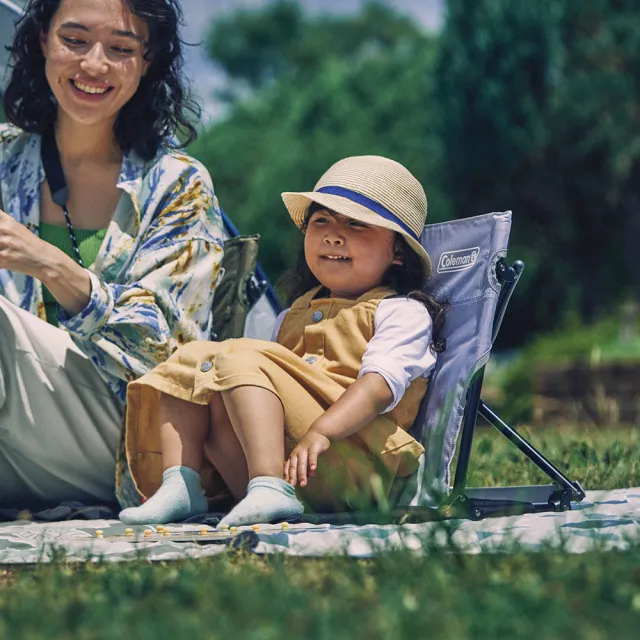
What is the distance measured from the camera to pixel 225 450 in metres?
3.27

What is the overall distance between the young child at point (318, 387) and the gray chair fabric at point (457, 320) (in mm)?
48

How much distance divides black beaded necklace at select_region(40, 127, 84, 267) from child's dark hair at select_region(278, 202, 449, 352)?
68 cm

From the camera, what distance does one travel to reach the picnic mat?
7.43ft

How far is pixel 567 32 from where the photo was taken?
19.6 m

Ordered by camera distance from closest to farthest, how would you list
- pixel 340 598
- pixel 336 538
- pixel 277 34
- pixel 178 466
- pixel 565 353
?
1. pixel 340 598
2. pixel 336 538
3. pixel 178 466
4. pixel 565 353
5. pixel 277 34

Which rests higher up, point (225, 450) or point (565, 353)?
point (225, 450)

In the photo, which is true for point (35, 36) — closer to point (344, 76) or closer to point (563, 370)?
point (563, 370)

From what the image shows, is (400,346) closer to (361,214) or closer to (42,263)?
(361,214)

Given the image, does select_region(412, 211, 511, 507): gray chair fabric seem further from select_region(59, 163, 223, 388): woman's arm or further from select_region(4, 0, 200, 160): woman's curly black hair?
select_region(4, 0, 200, 160): woman's curly black hair

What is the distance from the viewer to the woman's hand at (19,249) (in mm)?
3195

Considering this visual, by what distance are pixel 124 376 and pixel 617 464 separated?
184cm

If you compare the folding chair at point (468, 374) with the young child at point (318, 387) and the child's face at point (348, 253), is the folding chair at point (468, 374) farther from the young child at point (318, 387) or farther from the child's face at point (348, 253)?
the child's face at point (348, 253)

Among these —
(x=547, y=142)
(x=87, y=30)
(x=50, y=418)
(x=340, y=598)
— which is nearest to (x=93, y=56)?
(x=87, y=30)

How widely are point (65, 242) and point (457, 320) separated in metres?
1.27
